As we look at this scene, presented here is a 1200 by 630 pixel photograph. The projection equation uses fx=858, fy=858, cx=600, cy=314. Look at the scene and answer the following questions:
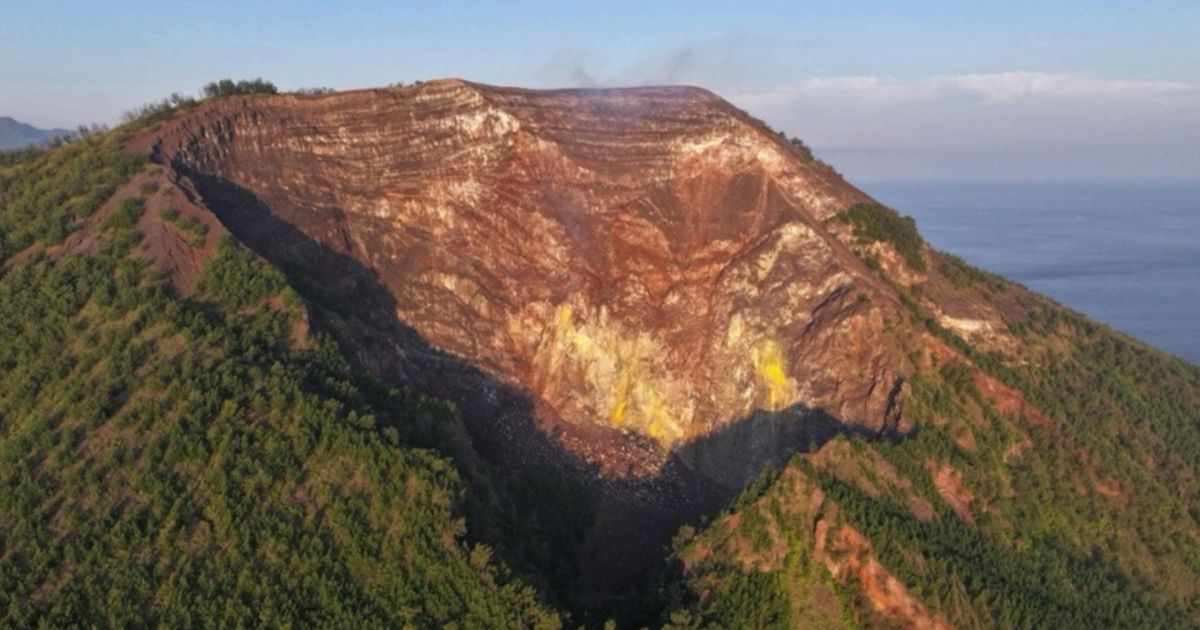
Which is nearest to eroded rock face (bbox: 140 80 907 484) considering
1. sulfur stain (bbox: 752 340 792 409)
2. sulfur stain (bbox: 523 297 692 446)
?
sulfur stain (bbox: 523 297 692 446)

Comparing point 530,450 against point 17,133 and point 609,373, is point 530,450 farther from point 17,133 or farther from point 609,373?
point 17,133

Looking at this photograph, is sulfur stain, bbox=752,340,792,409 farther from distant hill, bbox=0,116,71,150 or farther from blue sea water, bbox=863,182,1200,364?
distant hill, bbox=0,116,71,150

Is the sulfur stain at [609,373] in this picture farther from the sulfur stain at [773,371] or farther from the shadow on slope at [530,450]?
the sulfur stain at [773,371]

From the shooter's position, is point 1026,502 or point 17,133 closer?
point 1026,502

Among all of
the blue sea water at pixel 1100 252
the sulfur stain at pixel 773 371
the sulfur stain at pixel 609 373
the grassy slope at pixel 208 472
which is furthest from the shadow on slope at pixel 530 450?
→ the blue sea water at pixel 1100 252

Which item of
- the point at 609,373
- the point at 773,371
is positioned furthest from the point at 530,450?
the point at 773,371

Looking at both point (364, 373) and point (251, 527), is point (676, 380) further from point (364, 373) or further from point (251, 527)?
point (251, 527)

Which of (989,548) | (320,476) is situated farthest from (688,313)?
(320,476)
